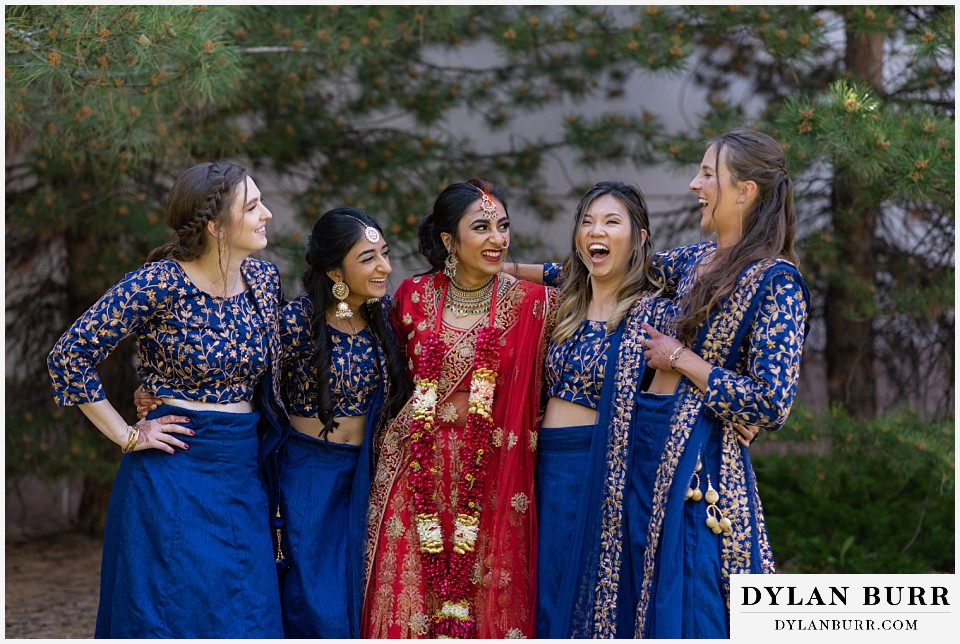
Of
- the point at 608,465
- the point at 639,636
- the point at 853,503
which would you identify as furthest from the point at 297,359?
the point at 853,503

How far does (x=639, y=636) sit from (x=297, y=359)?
130 centimetres

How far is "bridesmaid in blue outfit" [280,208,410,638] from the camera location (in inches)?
133

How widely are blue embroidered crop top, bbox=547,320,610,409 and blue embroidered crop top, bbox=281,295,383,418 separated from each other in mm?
550

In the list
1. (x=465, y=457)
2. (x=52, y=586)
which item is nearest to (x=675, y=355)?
(x=465, y=457)

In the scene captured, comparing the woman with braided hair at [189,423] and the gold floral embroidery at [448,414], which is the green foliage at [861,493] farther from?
the woman with braided hair at [189,423]

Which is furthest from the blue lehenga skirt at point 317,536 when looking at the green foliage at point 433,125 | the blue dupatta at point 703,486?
the green foliage at point 433,125

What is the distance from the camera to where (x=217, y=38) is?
4.00 m

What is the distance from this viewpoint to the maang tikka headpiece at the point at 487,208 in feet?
11.3

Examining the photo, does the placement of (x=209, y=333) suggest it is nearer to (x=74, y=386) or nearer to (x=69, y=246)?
(x=74, y=386)

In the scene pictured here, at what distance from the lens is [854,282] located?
5062mm

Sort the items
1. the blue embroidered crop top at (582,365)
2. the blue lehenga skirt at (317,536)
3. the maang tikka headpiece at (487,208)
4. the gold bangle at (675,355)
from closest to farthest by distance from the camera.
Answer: the gold bangle at (675,355)
the blue embroidered crop top at (582,365)
the blue lehenga skirt at (317,536)
the maang tikka headpiece at (487,208)

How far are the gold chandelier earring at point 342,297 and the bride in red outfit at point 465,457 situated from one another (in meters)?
0.22

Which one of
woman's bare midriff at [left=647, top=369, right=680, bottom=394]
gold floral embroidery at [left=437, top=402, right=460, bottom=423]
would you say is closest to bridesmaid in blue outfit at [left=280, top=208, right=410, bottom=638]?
gold floral embroidery at [left=437, top=402, right=460, bottom=423]

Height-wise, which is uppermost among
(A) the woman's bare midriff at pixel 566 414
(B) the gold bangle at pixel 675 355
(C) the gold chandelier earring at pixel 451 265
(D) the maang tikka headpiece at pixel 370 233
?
(D) the maang tikka headpiece at pixel 370 233
